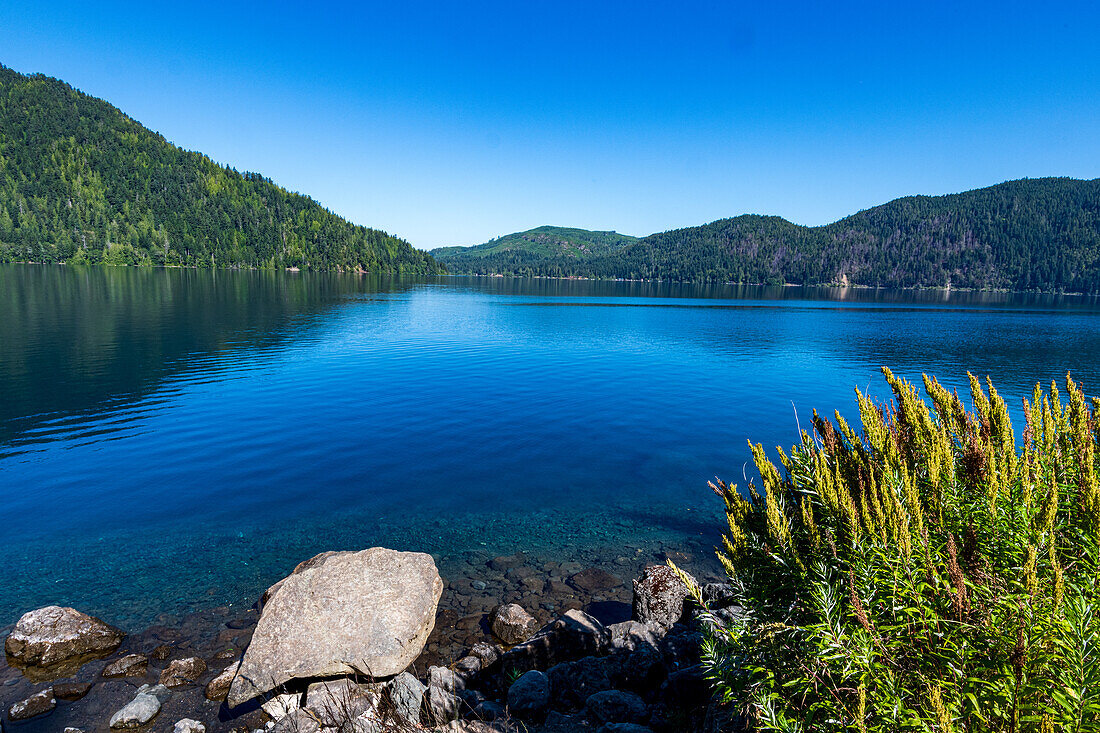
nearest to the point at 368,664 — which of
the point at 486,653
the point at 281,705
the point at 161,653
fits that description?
the point at 281,705

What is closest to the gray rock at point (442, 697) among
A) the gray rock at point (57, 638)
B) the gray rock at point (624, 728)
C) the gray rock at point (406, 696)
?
the gray rock at point (406, 696)

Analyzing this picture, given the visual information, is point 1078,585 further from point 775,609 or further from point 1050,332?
point 1050,332

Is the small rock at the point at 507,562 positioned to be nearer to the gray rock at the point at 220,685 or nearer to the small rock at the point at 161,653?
the gray rock at the point at 220,685

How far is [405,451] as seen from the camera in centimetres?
2772

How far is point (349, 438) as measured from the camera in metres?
29.1

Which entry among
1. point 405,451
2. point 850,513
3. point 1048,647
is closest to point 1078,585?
point 1048,647

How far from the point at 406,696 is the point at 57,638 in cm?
979

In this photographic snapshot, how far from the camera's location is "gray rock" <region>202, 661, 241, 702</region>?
11727mm

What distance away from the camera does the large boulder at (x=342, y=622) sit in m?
11.5

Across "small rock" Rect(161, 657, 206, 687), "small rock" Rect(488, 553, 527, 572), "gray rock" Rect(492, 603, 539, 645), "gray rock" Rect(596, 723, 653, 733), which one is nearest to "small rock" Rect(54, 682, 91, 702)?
"small rock" Rect(161, 657, 206, 687)

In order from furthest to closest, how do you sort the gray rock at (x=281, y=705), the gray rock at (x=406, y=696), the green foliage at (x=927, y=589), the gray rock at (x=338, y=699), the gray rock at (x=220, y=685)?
the gray rock at (x=220, y=685) → the gray rock at (x=281, y=705) → the gray rock at (x=338, y=699) → the gray rock at (x=406, y=696) → the green foliage at (x=927, y=589)

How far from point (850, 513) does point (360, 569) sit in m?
12.6

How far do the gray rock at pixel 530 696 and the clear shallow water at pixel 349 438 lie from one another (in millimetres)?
8621

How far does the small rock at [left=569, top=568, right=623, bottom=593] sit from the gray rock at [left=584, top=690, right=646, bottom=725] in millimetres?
7381
